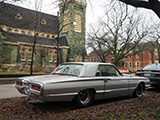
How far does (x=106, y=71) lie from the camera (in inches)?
217

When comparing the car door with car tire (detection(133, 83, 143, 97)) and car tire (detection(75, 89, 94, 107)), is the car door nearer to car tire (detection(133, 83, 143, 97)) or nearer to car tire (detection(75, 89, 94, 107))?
car tire (detection(75, 89, 94, 107))

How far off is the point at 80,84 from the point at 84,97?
63 cm

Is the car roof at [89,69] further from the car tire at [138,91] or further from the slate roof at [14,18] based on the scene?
the slate roof at [14,18]

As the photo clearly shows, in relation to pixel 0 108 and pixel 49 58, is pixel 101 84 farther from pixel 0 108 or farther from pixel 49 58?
pixel 49 58

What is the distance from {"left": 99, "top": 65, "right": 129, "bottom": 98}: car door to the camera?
17.0 feet

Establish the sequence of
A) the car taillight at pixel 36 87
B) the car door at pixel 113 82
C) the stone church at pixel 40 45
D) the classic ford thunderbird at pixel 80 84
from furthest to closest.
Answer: the stone church at pixel 40 45 < the car door at pixel 113 82 < the classic ford thunderbird at pixel 80 84 < the car taillight at pixel 36 87

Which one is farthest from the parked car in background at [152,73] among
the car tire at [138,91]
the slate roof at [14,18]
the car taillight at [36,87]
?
the slate roof at [14,18]

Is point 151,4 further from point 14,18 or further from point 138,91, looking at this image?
point 14,18

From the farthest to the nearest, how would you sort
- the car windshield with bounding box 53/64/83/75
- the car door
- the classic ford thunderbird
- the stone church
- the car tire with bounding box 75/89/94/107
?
the stone church
the car door
the car windshield with bounding box 53/64/83/75
the car tire with bounding box 75/89/94/107
the classic ford thunderbird

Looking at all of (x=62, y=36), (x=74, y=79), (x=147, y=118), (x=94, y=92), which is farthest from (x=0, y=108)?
(x=62, y=36)

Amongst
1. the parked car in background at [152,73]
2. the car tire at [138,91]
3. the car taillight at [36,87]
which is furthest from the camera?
the parked car in background at [152,73]

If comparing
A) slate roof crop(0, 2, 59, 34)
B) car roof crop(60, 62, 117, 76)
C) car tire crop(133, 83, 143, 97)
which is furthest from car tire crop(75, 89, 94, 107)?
slate roof crop(0, 2, 59, 34)

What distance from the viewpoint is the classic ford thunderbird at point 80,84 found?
394 centimetres

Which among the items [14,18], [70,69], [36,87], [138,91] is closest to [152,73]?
[138,91]
